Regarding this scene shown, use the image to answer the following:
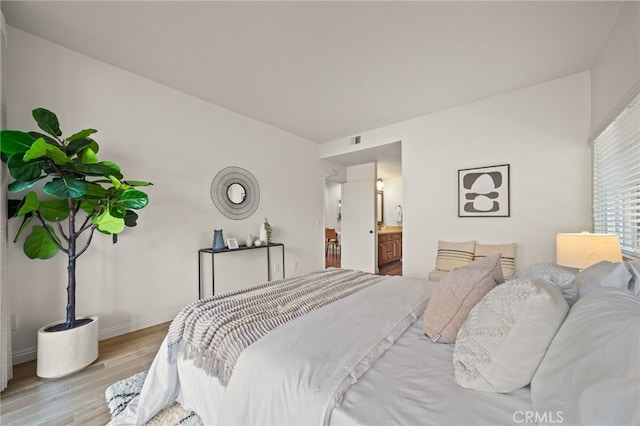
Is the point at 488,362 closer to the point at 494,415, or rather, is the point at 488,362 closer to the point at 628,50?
the point at 494,415

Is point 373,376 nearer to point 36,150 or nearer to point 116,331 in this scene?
point 36,150

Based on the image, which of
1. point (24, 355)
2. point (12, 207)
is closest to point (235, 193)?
point (12, 207)

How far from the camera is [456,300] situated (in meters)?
1.13

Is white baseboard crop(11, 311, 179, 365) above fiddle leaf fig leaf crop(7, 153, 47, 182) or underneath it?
underneath

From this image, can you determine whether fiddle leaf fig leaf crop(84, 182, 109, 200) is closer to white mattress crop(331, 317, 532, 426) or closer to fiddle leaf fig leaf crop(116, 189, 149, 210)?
fiddle leaf fig leaf crop(116, 189, 149, 210)

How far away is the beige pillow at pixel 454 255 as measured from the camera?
3059 millimetres

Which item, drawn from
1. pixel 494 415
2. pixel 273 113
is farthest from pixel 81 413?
pixel 273 113

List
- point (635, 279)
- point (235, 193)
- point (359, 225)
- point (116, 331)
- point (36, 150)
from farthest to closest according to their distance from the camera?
1. point (359, 225)
2. point (235, 193)
3. point (116, 331)
4. point (36, 150)
5. point (635, 279)

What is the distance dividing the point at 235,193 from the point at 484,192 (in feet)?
10.8

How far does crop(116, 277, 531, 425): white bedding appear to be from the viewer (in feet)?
2.40

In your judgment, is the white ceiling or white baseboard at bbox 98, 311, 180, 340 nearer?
the white ceiling

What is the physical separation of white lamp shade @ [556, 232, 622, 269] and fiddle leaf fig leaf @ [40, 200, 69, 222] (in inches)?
156

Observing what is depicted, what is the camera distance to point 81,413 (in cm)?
147

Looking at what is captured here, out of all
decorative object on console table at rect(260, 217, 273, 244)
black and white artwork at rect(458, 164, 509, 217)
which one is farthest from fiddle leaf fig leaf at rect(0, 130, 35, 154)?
black and white artwork at rect(458, 164, 509, 217)
